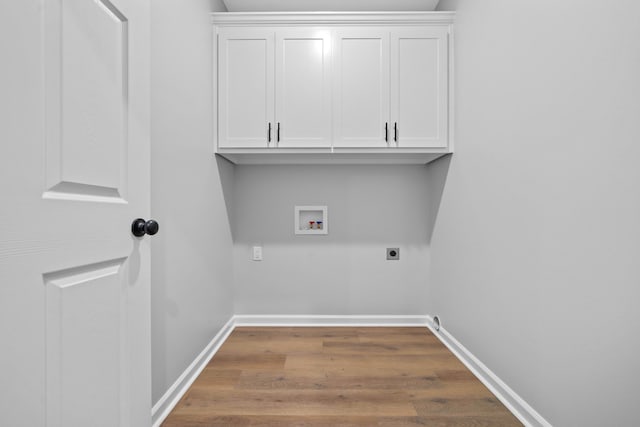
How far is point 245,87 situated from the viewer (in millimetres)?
2078

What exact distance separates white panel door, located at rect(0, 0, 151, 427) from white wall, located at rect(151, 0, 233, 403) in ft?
1.17

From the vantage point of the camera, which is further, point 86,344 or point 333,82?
point 333,82

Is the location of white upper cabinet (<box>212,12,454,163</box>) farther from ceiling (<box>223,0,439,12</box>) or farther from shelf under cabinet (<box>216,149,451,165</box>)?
ceiling (<box>223,0,439,12</box>)

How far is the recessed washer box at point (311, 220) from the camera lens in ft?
8.16

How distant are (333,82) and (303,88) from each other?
207 mm

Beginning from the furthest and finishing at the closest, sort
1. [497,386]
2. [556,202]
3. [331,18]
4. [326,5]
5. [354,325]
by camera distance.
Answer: [354,325] < [326,5] < [331,18] < [497,386] < [556,202]

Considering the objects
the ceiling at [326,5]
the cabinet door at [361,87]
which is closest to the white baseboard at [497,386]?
the cabinet door at [361,87]

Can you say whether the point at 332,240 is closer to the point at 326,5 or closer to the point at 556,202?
the point at 556,202

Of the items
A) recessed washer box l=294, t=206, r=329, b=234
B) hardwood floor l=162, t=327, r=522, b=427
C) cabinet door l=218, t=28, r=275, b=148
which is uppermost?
cabinet door l=218, t=28, r=275, b=148

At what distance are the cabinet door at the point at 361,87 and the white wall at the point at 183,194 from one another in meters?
0.86

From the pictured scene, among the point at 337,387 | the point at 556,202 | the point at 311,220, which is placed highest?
the point at 556,202

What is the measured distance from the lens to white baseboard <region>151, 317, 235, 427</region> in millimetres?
1331

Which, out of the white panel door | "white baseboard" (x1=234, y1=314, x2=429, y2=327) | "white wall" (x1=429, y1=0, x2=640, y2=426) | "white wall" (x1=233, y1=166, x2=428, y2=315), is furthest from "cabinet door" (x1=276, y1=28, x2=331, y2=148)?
"white baseboard" (x1=234, y1=314, x2=429, y2=327)

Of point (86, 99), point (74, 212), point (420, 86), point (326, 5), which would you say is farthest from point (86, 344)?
point (326, 5)
